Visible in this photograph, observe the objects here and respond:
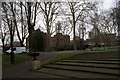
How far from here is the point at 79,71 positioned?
8.55 meters

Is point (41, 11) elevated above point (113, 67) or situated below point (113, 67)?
above

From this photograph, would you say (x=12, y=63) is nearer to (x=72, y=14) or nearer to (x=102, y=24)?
(x=72, y=14)

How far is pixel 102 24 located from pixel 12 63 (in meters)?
30.1

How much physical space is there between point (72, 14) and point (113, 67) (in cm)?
2384

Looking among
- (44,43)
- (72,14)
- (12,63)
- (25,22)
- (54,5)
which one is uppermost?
(54,5)

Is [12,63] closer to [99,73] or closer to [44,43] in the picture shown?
[99,73]

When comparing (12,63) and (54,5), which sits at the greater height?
Result: (54,5)

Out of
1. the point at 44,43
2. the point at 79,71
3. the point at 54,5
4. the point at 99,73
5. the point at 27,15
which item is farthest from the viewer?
the point at 44,43

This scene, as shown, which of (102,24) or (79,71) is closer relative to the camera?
(79,71)

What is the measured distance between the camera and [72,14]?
3033 cm

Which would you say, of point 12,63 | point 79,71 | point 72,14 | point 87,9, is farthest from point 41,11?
point 79,71

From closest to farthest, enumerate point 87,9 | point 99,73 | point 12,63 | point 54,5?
point 99,73
point 12,63
point 87,9
point 54,5

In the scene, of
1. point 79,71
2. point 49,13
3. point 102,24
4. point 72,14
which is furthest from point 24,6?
point 102,24

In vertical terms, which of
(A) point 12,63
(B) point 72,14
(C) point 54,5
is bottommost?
(A) point 12,63
